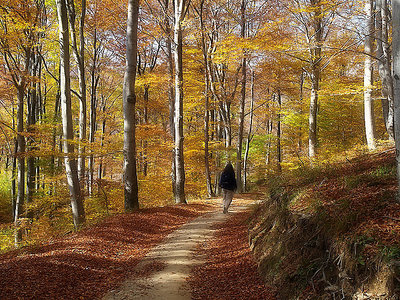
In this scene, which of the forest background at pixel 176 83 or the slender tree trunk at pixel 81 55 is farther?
the slender tree trunk at pixel 81 55

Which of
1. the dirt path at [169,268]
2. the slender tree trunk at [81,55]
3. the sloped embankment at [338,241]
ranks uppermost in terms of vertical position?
the slender tree trunk at [81,55]

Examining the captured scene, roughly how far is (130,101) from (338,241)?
325 inches

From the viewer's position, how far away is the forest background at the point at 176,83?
10695 mm

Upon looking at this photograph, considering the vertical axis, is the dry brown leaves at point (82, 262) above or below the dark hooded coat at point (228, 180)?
below

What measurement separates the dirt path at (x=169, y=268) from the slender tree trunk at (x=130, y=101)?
2.67 meters

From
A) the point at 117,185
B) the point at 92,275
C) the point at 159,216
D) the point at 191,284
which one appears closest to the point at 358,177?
the point at 191,284

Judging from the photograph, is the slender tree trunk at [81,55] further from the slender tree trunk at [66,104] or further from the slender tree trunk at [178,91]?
the slender tree trunk at [178,91]

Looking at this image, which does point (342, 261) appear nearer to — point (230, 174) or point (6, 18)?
point (230, 174)

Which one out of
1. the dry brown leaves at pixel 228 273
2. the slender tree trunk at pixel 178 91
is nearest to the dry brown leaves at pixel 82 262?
the dry brown leaves at pixel 228 273

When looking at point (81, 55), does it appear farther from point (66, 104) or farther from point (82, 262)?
point (82, 262)

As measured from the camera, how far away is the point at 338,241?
3314 millimetres

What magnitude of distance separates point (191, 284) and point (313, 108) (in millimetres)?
11696

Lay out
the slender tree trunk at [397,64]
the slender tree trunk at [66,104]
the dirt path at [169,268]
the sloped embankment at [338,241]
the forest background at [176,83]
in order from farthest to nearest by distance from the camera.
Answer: the forest background at [176,83] < the slender tree trunk at [66,104] < the dirt path at [169,268] < the slender tree trunk at [397,64] < the sloped embankment at [338,241]

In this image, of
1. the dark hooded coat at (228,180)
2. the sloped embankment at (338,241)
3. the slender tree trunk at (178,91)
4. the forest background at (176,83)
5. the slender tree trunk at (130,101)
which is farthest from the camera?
the slender tree trunk at (178,91)
